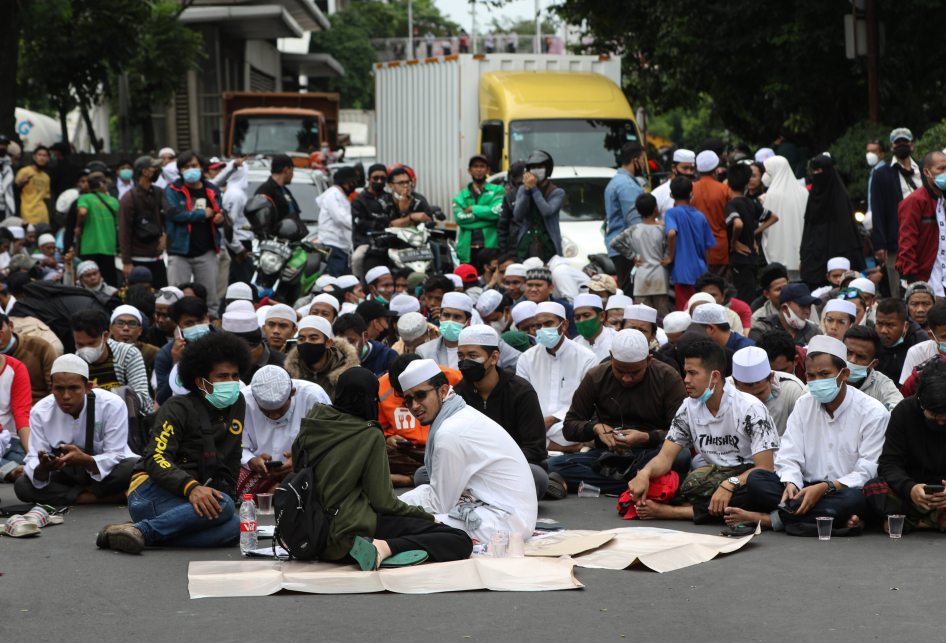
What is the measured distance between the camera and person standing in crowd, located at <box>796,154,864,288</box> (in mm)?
12945

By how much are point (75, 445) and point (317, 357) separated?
1.92m

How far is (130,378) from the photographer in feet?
31.2

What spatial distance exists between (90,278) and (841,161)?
1054cm

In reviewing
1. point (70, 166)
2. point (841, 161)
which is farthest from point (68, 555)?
point (70, 166)

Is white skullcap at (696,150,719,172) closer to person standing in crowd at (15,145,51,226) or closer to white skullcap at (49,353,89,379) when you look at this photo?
white skullcap at (49,353,89,379)

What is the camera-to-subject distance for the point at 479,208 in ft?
47.9

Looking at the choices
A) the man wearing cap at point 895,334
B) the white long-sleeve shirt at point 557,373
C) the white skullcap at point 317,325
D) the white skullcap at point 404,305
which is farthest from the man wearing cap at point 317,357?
the man wearing cap at point 895,334

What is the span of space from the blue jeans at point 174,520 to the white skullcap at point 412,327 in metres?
3.39

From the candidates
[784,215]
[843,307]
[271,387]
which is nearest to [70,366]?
[271,387]

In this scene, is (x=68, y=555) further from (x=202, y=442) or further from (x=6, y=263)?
(x=6, y=263)

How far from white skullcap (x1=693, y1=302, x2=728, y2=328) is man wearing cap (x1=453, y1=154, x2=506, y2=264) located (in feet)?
17.7

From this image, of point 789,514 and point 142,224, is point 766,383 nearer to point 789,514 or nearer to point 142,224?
point 789,514

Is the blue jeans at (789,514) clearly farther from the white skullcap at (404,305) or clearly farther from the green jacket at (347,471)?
the white skullcap at (404,305)

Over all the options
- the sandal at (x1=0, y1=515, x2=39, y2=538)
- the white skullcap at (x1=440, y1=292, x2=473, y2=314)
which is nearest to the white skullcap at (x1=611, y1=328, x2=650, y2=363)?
the white skullcap at (x1=440, y1=292, x2=473, y2=314)
